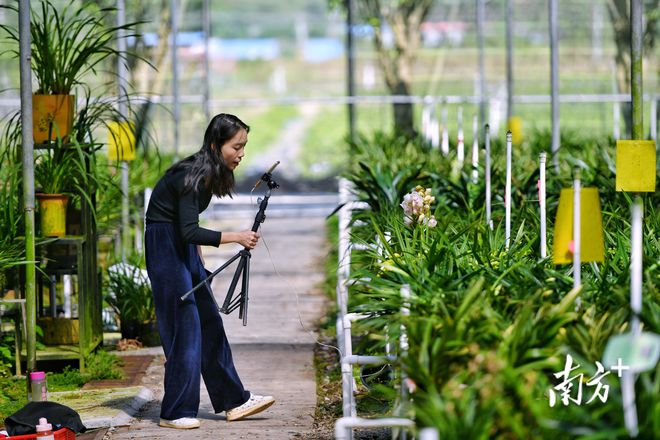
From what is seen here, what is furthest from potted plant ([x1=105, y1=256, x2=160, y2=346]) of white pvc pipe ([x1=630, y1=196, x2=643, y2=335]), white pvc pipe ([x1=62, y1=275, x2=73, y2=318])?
white pvc pipe ([x1=630, y1=196, x2=643, y2=335])

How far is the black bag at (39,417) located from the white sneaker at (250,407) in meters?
0.78

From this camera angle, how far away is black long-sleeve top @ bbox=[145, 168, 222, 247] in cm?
667

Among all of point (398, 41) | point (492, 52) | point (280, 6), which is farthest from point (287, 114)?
point (398, 41)

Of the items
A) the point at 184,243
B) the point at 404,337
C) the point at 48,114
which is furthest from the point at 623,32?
the point at 404,337

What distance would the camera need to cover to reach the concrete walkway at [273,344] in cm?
683

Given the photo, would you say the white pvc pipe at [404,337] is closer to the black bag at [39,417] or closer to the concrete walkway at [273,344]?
the concrete walkway at [273,344]

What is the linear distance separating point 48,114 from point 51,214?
60cm

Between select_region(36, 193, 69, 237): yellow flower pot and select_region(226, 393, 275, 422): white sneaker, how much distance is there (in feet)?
5.99

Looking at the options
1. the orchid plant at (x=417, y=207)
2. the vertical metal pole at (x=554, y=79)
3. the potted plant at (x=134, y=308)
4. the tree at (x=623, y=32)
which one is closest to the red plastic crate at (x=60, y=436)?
the orchid plant at (x=417, y=207)

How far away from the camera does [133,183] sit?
513 inches

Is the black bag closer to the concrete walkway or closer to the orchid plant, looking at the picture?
the concrete walkway

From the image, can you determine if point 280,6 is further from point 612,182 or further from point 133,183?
point 612,182

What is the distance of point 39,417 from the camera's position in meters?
6.22

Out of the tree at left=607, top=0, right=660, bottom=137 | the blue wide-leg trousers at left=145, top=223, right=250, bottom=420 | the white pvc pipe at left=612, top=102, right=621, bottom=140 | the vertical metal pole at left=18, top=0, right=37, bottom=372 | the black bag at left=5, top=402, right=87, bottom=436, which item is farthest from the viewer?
the tree at left=607, top=0, right=660, bottom=137
